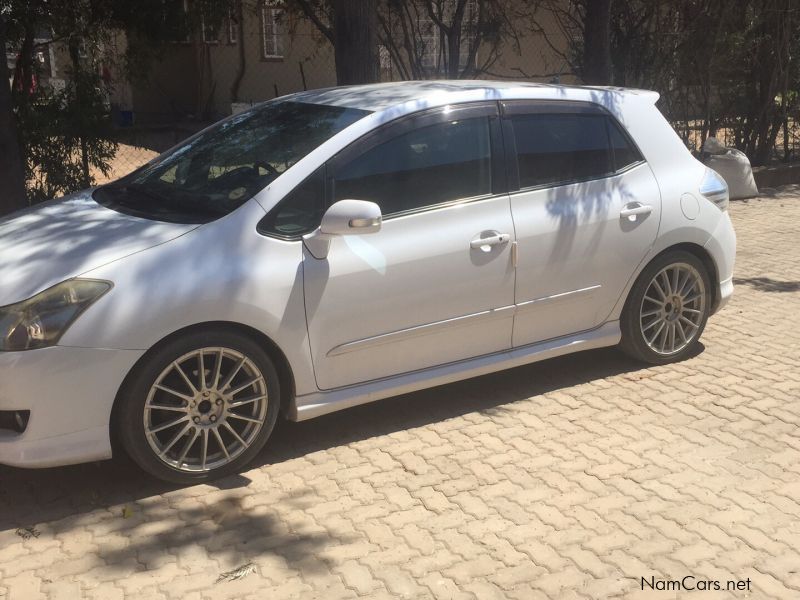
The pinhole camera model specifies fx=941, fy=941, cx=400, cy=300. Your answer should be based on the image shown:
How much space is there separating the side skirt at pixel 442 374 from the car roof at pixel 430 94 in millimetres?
1387

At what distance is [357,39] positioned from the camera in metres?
8.27

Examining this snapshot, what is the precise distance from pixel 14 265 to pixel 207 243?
85cm

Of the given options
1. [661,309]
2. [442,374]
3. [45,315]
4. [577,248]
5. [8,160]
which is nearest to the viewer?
[45,315]

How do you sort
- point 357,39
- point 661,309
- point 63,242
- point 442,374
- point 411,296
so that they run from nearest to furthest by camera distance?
1. point 63,242
2. point 411,296
3. point 442,374
4. point 661,309
5. point 357,39

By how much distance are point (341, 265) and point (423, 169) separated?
758 mm

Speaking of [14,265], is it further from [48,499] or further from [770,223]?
[770,223]

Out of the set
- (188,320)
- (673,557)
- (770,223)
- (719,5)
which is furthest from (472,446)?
(719,5)

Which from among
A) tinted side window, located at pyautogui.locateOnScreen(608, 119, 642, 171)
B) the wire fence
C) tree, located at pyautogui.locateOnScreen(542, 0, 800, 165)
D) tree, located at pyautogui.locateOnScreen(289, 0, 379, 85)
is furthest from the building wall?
tinted side window, located at pyautogui.locateOnScreen(608, 119, 642, 171)

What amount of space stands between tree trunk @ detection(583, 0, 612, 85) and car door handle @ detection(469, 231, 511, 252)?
688 cm

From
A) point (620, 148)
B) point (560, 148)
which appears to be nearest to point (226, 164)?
point (560, 148)

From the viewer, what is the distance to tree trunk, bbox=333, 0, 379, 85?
822 centimetres

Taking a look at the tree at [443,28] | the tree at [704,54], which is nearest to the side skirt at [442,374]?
the tree at [443,28]

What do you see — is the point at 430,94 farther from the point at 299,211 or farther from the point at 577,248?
the point at 577,248

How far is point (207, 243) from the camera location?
14.2ft
